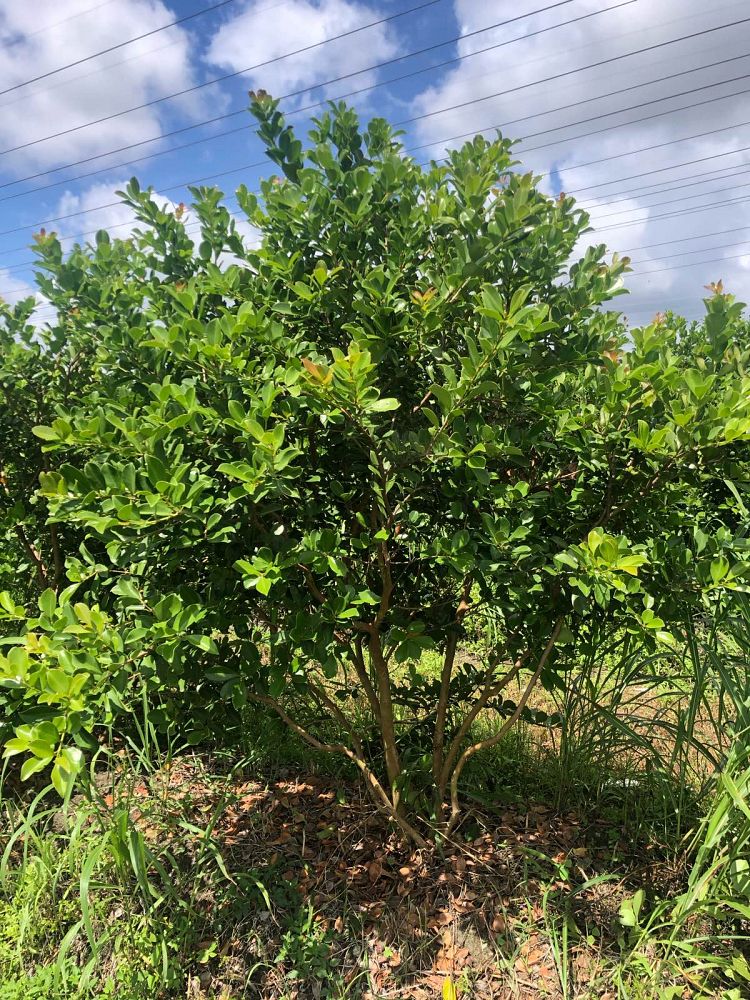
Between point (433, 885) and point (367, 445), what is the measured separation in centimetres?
164

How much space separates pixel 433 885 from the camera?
7.99ft

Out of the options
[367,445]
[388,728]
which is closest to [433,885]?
[388,728]

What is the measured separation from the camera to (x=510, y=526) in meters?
1.95

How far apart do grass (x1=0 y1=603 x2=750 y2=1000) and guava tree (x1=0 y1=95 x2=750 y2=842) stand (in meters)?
0.56

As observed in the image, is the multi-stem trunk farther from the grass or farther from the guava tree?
the grass

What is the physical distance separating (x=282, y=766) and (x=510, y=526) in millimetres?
1947

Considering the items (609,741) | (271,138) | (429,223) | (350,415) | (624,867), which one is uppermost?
(271,138)

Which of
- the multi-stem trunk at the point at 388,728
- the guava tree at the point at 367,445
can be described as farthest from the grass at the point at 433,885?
the guava tree at the point at 367,445

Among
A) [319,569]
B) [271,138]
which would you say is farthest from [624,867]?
[271,138]

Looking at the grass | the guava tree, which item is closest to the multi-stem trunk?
the guava tree

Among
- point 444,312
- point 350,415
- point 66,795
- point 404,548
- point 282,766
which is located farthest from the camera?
point 282,766

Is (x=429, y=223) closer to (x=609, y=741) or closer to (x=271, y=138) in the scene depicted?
(x=271, y=138)

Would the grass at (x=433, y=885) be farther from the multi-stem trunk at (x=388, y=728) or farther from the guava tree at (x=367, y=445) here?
the guava tree at (x=367, y=445)

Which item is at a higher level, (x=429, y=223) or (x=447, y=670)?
(x=429, y=223)
